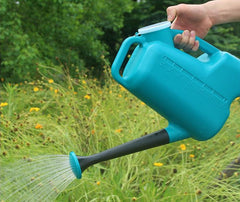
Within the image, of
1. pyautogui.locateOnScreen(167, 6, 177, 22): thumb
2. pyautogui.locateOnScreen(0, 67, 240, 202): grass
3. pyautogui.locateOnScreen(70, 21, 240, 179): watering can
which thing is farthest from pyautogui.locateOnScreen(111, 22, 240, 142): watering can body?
pyautogui.locateOnScreen(0, 67, 240, 202): grass

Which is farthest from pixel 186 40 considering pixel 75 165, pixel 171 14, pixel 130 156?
pixel 130 156

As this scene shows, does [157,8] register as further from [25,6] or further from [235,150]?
[235,150]

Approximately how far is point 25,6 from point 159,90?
3806 mm

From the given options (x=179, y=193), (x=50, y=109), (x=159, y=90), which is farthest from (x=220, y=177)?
(x=50, y=109)

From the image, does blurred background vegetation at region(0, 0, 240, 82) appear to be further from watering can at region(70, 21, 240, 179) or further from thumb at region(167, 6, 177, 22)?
watering can at region(70, 21, 240, 179)

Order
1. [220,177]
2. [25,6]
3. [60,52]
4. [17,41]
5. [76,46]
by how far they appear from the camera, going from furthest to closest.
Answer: [76,46] < [60,52] < [25,6] < [17,41] < [220,177]

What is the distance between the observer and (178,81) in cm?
108

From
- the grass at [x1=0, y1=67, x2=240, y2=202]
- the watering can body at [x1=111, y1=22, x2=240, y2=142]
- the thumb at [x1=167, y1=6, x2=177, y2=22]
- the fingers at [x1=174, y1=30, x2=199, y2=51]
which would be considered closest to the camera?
the watering can body at [x1=111, y1=22, x2=240, y2=142]

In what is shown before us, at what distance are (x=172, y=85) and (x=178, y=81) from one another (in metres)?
0.02

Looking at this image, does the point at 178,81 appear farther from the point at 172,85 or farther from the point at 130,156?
the point at 130,156

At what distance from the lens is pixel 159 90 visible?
42.0 inches

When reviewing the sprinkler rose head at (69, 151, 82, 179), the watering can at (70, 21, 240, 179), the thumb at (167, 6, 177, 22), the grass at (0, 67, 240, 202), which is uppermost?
the thumb at (167, 6, 177, 22)

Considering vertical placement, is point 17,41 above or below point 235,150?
above

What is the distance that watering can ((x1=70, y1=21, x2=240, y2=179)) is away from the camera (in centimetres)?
105
